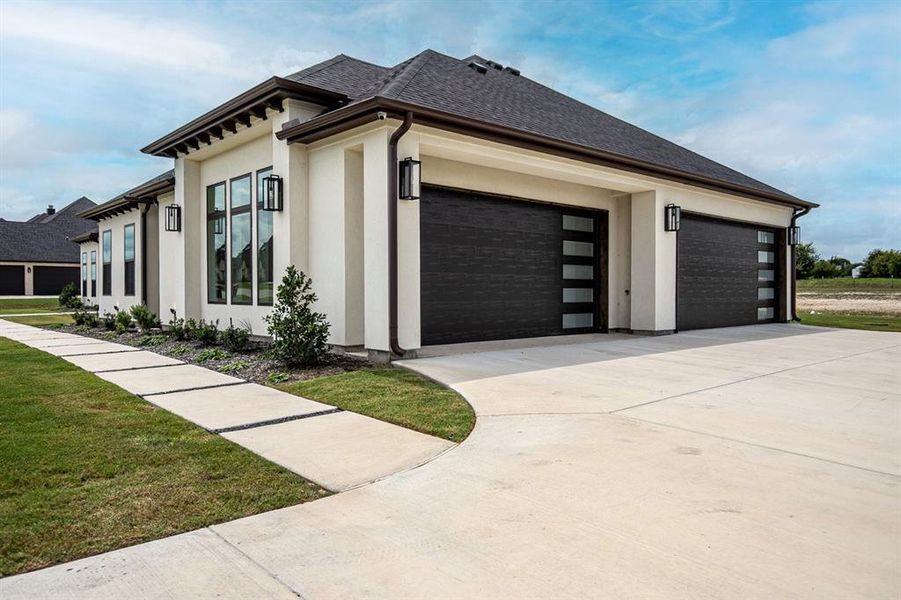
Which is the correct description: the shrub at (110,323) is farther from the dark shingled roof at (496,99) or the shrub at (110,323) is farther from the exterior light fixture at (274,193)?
the dark shingled roof at (496,99)

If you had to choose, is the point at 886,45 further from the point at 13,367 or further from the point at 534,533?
the point at 13,367

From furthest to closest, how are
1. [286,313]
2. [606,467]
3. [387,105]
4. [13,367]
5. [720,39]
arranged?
[720,39]
[286,313]
[13,367]
[387,105]
[606,467]

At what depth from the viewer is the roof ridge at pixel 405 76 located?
8.30 m

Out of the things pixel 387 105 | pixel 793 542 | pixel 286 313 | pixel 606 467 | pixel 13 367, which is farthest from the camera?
pixel 286 313

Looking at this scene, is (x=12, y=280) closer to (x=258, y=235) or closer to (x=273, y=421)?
(x=258, y=235)

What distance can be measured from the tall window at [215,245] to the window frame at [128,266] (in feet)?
20.7

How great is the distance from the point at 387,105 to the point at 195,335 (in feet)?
21.0

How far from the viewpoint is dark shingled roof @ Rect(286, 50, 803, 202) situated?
920cm

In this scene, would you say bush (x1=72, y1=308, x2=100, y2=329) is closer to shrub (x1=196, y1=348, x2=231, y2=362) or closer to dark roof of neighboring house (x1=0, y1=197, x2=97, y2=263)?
shrub (x1=196, y1=348, x2=231, y2=362)

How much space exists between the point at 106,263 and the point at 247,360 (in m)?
14.4

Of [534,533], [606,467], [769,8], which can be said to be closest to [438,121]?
[606,467]

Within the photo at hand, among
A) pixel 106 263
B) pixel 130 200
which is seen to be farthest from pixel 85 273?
pixel 130 200

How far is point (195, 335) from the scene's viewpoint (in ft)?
36.2

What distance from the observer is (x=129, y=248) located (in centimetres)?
1758
